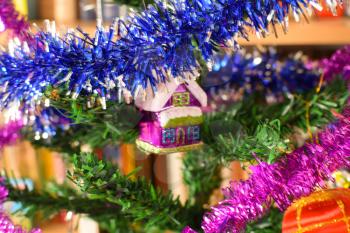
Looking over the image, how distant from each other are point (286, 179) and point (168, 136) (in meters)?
0.11

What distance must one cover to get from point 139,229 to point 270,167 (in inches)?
10.4

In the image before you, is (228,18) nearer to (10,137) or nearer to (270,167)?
(270,167)

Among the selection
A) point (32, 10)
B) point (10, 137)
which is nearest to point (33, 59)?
point (10, 137)

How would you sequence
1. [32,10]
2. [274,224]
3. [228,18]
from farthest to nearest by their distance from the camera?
[32,10] < [274,224] < [228,18]

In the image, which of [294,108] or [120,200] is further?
[294,108]

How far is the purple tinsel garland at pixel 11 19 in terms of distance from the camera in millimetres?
482

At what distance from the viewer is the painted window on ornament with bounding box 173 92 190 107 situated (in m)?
0.43

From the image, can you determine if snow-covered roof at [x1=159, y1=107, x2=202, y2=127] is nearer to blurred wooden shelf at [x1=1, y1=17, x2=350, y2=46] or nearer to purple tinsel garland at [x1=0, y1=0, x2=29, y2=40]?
purple tinsel garland at [x1=0, y1=0, x2=29, y2=40]

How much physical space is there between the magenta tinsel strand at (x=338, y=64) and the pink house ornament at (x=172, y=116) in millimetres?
199

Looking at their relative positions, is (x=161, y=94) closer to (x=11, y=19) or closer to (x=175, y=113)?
(x=175, y=113)

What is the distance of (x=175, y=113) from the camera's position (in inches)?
16.7

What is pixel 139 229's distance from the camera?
1.93 feet

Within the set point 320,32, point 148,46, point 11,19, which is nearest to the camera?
point 148,46

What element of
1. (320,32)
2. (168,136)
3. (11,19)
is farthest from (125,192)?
(320,32)
